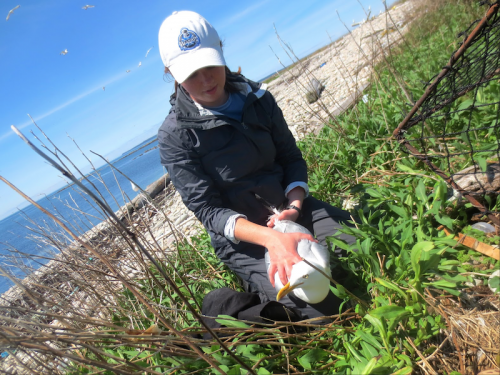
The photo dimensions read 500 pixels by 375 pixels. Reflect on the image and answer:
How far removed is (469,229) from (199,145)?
1.66 m

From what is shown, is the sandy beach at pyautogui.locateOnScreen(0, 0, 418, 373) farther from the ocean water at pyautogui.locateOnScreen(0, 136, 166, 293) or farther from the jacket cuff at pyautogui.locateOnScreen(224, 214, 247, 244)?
the jacket cuff at pyautogui.locateOnScreen(224, 214, 247, 244)

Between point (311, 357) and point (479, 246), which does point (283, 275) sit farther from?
point (479, 246)

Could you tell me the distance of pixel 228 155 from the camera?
2207 millimetres

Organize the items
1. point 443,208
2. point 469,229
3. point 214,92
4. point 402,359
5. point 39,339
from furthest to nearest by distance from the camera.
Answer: point 214,92 < point 443,208 < point 469,229 < point 402,359 < point 39,339

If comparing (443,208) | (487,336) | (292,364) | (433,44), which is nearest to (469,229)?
(443,208)

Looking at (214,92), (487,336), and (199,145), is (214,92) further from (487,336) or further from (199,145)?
(487,336)

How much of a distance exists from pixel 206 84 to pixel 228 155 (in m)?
0.49

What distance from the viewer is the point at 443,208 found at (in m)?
1.86

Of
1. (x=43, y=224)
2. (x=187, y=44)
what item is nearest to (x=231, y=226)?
(x=187, y=44)

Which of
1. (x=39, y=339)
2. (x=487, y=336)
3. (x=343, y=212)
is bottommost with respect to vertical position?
(x=487, y=336)

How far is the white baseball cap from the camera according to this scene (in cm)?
188

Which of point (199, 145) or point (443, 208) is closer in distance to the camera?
point (443, 208)

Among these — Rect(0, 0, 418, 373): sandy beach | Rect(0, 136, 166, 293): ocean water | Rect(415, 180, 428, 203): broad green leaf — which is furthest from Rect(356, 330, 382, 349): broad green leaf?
Rect(0, 136, 166, 293): ocean water

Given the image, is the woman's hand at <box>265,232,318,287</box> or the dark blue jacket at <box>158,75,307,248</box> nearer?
the woman's hand at <box>265,232,318,287</box>
